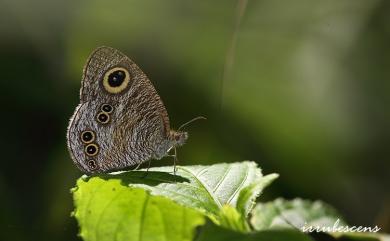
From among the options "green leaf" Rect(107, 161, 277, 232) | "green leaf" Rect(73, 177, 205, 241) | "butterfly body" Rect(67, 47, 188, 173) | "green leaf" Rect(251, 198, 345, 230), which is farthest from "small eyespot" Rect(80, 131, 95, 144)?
"green leaf" Rect(251, 198, 345, 230)

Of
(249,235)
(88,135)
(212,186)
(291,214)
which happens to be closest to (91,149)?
(88,135)

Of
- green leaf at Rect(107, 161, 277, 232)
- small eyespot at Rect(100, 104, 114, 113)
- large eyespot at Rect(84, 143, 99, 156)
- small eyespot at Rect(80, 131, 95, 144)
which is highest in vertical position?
small eyespot at Rect(100, 104, 114, 113)

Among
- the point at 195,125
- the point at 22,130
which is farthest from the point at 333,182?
the point at 22,130

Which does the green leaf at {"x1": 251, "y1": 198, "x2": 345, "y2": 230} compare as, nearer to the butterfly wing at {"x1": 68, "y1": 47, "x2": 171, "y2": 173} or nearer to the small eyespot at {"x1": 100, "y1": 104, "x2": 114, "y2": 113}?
the butterfly wing at {"x1": 68, "y1": 47, "x2": 171, "y2": 173}

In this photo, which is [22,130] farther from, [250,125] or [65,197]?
[250,125]

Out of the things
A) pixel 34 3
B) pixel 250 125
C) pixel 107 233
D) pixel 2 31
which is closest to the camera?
pixel 107 233

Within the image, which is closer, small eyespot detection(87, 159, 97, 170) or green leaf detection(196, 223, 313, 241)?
green leaf detection(196, 223, 313, 241)

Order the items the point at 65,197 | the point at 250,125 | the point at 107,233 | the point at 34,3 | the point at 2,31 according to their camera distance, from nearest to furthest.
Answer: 1. the point at 107,233
2. the point at 65,197
3. the point at 250,125
4. the point at 2,31
5. the point at 34,3
